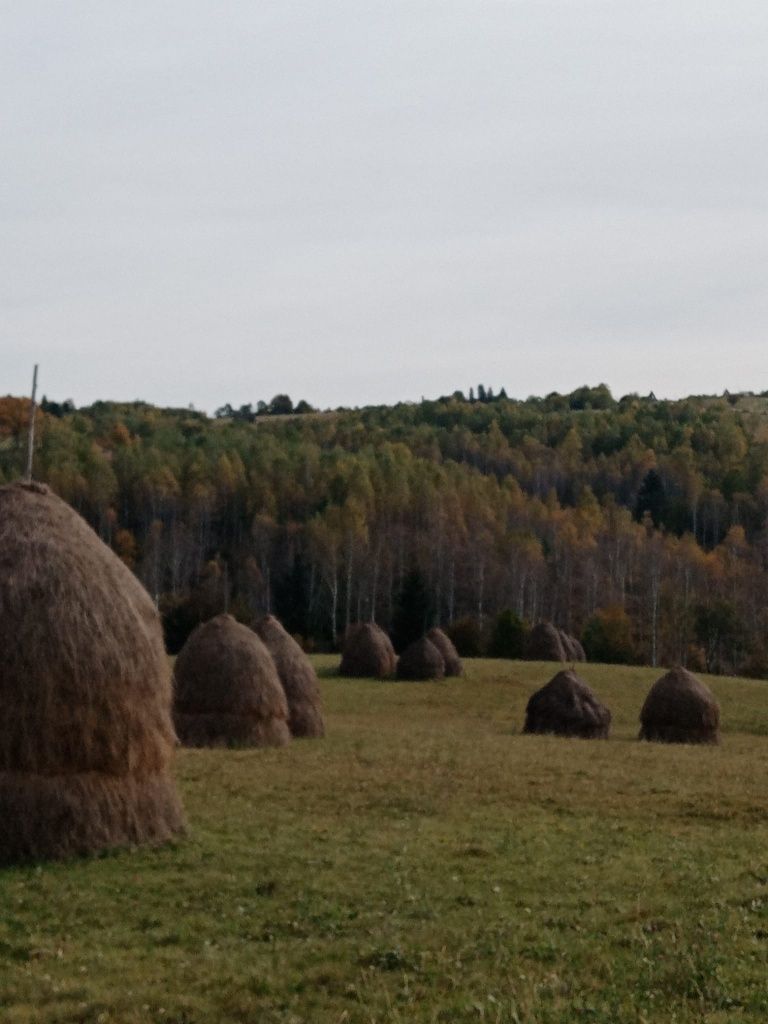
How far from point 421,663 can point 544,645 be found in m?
11.5

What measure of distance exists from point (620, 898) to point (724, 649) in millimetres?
71568

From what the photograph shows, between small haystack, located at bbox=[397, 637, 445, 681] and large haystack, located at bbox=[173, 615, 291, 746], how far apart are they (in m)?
27.0

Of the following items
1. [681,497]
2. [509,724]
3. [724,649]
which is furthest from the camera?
[681,497]

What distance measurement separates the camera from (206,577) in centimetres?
9475

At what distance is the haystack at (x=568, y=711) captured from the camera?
38188mm

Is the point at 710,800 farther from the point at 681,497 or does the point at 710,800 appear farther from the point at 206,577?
the point at 681,497

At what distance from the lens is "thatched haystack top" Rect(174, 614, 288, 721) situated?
29797mm

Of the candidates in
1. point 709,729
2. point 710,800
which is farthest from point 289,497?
point 710,800

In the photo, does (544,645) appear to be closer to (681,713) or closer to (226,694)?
(681,713)

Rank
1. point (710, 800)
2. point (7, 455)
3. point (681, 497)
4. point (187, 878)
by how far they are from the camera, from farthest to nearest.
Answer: point (681, 497) → point (7, 455) → point (710, 800) → point (187, 878)

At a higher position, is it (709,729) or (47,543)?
(47,543)

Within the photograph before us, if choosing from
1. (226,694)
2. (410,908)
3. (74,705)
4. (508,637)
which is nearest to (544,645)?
(508,637)

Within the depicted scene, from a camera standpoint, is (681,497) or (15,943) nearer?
(15,943)

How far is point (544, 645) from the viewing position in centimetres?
6681
